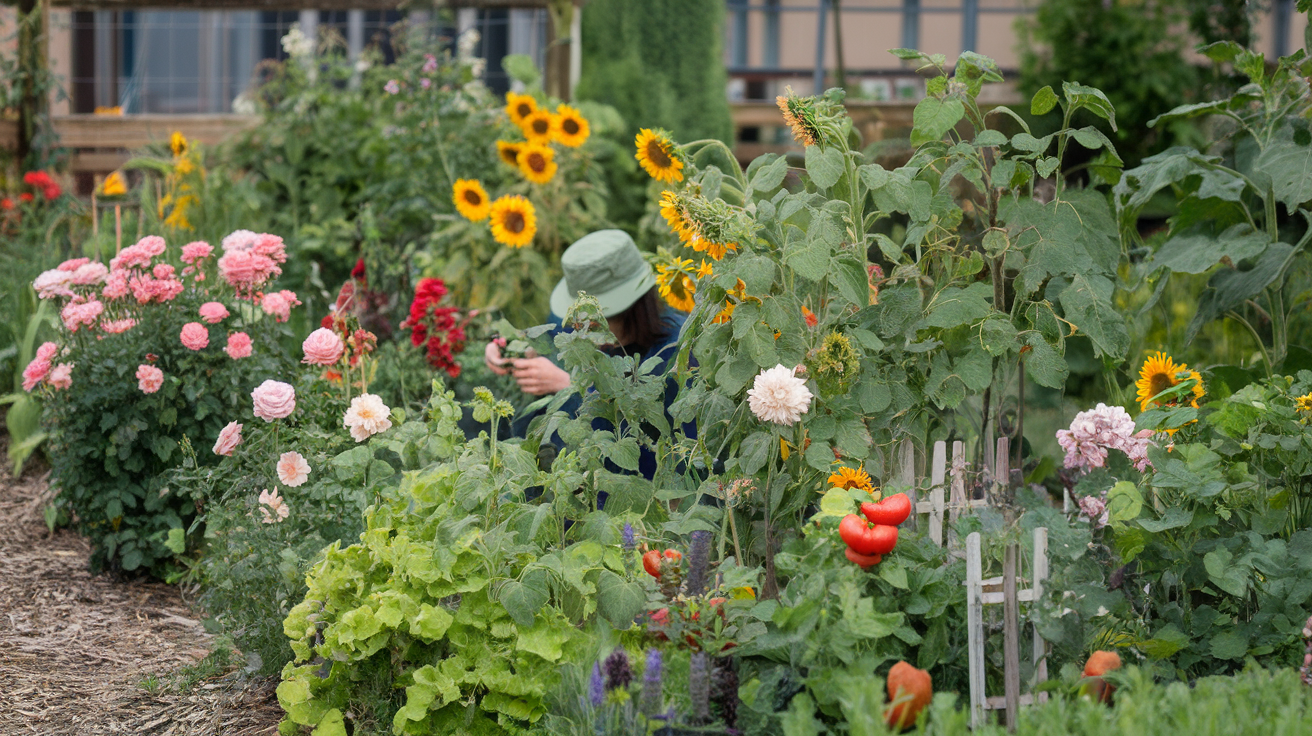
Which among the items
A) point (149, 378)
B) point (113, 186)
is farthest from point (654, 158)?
point (113, 186)

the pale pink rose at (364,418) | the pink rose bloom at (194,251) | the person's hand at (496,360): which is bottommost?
the pale pink rose at (364,418)

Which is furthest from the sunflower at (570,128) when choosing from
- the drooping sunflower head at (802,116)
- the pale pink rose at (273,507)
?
the drooping sunflower head at (802,116)

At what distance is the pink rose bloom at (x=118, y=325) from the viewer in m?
2.99

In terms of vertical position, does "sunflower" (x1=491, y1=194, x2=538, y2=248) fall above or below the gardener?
above

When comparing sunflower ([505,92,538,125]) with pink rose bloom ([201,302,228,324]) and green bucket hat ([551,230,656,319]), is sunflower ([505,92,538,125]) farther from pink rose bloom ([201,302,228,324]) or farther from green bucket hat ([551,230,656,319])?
pink rose bloom ([201,302,228,324])

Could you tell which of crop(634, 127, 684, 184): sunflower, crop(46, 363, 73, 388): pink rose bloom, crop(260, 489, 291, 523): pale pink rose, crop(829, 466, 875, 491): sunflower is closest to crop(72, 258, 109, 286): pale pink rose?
crop(46, 363, 73, 388): pink rose bloom

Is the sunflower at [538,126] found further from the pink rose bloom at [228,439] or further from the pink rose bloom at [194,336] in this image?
the pink rose bloom at [228,439]

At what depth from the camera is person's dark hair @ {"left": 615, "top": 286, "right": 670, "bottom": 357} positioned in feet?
10.2

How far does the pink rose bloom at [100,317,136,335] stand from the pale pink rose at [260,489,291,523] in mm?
813

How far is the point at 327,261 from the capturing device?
5.04m

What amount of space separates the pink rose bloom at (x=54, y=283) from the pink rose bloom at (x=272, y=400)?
3.23ft

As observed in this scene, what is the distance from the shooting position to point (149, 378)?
290cm

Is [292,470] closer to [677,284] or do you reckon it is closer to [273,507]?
[273,507]

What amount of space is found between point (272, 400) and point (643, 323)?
108cm
